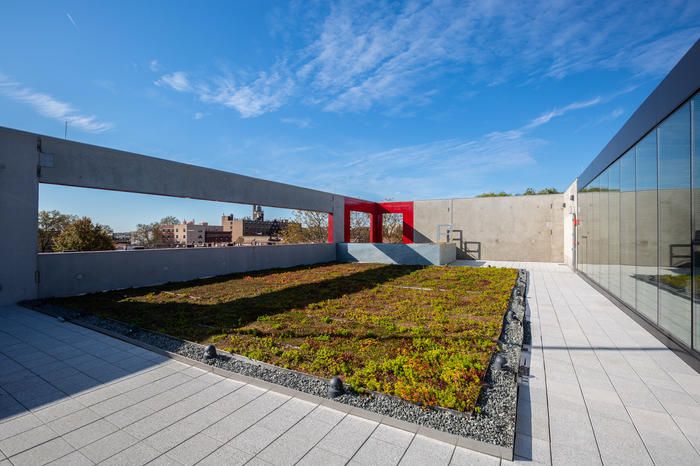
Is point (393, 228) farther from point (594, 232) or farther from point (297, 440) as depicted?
point (297, 440)

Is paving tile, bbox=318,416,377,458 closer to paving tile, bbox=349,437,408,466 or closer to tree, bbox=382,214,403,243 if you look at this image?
paving tile, bbox=349,437,408,466

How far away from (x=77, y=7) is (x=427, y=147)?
610 inches

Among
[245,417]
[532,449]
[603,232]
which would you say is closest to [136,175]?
[245,417]

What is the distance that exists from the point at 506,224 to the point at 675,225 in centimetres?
1222

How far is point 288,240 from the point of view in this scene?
83.0 feet

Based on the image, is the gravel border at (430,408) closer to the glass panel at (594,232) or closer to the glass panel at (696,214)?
the glass panel at (696,214)

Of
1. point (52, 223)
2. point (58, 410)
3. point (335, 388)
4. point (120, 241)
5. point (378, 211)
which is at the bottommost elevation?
point (58, 410)

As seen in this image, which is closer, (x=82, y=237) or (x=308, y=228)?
(x=82, y=237)

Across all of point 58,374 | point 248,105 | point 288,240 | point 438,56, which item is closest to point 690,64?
point 438,56

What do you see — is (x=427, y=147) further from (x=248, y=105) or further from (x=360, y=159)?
(x=248, y=105)

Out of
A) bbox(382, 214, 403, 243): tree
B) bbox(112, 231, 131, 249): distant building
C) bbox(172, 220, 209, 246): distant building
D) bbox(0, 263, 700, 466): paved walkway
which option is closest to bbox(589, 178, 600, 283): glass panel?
bbox(0, 263, 700, 466): paved walkway

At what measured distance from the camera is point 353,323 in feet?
15.9

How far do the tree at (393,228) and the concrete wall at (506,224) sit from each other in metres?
6.28

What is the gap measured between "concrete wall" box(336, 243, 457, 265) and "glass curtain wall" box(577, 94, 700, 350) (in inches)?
249
